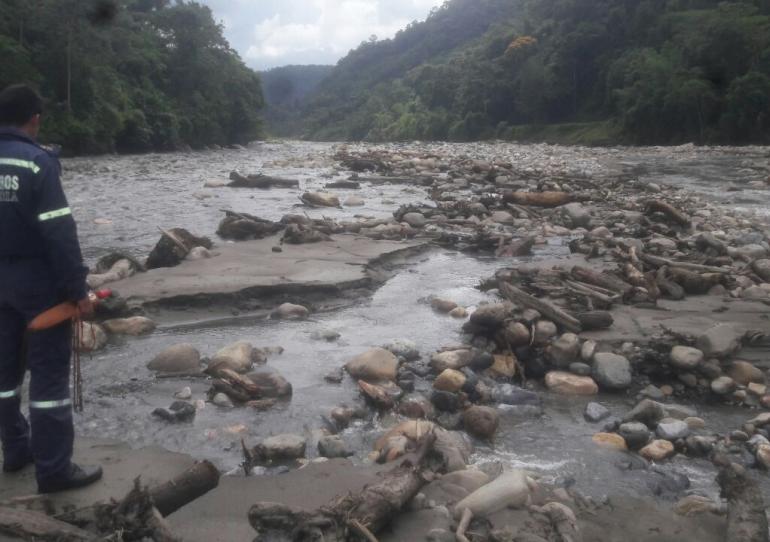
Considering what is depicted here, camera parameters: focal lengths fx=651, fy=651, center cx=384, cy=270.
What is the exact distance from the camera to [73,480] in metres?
3.09

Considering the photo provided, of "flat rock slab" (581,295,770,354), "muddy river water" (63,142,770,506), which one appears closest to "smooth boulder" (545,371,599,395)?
"muddy river water" (63,142,770,506)

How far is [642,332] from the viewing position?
18.3 ft

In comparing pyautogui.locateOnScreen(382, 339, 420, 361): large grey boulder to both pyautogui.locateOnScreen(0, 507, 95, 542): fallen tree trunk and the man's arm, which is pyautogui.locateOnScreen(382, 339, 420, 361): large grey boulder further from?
pyautogui.locateOnScreen(0, 507, 95, 542): fallen tree trunk

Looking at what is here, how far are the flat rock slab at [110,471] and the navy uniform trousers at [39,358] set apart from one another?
161 mm

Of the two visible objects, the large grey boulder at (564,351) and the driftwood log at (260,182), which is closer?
the large grey boulder at (564,351)

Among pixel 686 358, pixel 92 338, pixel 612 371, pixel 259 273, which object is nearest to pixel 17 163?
pixel 92 338

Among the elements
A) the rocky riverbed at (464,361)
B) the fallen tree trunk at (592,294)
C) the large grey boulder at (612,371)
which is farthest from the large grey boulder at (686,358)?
the fallen tree trunk at (592,294)

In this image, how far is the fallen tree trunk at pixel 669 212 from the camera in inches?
448

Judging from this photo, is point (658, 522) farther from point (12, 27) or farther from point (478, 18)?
point (478, 18)

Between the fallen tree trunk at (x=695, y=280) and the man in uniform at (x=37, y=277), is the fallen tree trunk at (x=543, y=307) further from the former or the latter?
the man in uniform at (x=37, y=277)

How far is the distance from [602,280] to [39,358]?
17.7ft

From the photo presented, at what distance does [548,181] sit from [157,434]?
44.9 feet

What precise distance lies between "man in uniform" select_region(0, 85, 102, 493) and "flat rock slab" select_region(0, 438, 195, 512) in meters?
0.10

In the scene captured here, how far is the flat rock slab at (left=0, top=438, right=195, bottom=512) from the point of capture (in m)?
3.05
